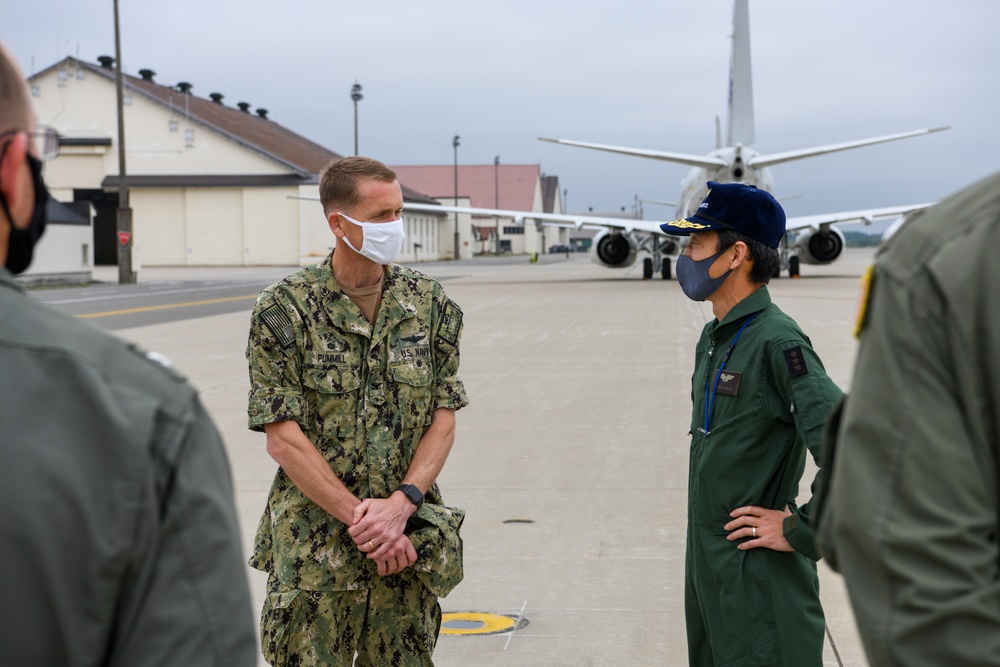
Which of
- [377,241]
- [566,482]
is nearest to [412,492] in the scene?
[377,241]

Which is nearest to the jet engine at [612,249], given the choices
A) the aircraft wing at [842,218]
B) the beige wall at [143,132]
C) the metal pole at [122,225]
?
the aircraft wing at [842,218]

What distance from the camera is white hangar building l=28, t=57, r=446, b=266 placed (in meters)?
61.5

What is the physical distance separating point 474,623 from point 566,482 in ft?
9.44

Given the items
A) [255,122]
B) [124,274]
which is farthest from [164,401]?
[255,122]

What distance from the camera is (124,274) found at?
1596 inches

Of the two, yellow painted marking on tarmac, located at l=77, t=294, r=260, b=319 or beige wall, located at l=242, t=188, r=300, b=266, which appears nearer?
yellow painted marking on tarmac, located at l=77, t=294, r=260, b=319

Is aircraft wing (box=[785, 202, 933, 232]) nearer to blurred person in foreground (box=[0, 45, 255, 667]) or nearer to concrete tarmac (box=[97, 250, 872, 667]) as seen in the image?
concrete tarmac (box=[97, 250, 872, 667])

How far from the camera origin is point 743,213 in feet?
10.7

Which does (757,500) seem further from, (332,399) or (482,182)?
(482,182)

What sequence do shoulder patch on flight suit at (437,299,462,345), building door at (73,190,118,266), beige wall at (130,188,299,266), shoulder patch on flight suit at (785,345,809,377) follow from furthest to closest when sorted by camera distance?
1. building door at (73,190,118,266)
2. beige wall at (130,188,299,266)
3. shoulder patch on flight suit at (437,299,462,345)
4. shoulder patch on flight suit at (785,345,809,377)

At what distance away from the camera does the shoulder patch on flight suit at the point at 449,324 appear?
Answer: 11.5 feet

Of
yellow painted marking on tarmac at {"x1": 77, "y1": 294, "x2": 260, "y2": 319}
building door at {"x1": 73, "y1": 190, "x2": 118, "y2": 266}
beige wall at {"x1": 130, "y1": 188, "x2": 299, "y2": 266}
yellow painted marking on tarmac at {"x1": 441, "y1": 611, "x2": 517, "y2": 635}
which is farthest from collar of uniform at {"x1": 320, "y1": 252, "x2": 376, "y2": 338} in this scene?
building door at {"x1": 73, "y1": 190, "x2": 118, "y2": 266}

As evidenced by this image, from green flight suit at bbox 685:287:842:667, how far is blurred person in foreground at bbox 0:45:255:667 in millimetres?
1851

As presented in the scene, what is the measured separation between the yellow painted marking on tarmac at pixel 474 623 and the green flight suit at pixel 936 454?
158 inches
